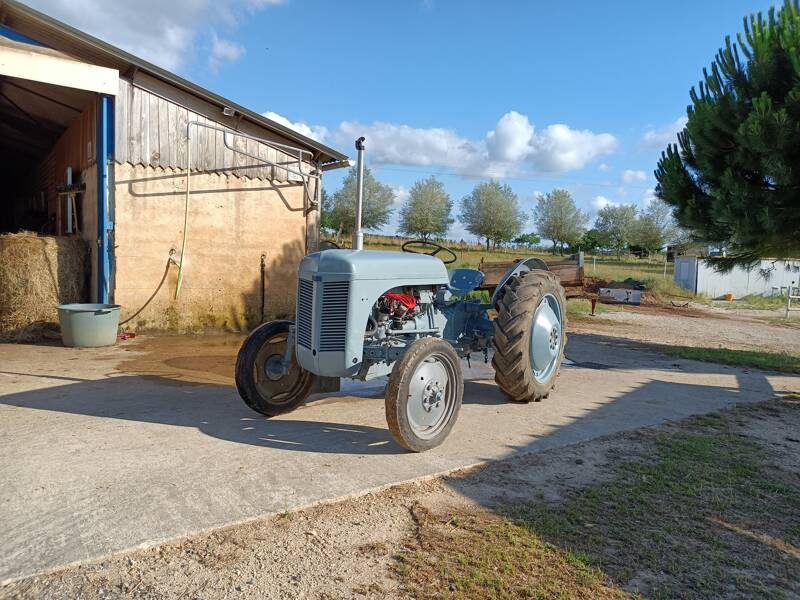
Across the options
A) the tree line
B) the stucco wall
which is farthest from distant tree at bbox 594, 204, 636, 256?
the stucco wall

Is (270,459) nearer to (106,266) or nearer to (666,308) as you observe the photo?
(106,266)

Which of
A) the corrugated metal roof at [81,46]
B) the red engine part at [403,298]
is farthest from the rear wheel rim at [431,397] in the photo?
the corrugated metal roof at [81,46]

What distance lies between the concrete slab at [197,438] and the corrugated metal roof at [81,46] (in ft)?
15.0

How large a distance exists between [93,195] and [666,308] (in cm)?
1793

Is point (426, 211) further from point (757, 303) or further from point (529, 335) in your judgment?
point (529, 335)

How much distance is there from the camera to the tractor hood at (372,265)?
409cm

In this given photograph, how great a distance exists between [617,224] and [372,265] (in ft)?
219

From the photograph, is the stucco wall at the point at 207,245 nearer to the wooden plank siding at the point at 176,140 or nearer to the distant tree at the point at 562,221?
the wooden plank siding at the point at 176,140

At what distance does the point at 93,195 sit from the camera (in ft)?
31.7

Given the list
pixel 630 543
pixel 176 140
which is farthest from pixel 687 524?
pixel 176 140

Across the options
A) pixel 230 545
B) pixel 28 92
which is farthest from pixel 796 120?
pixel 28 92

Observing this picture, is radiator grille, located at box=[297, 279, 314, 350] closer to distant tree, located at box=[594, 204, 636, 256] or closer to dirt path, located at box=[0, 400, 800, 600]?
dirt path, located at box=[0, 400, 800, 600]

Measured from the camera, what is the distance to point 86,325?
26.6 ft

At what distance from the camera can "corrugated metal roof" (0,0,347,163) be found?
8.02 metres
